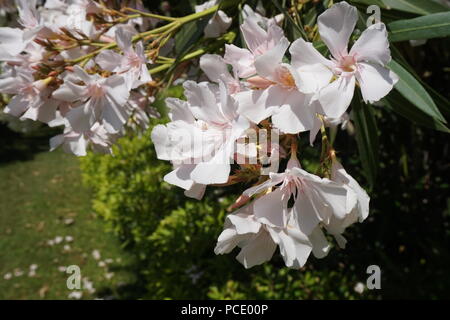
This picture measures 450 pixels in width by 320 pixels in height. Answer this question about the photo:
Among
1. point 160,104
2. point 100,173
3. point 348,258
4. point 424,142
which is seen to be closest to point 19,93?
point 160,104

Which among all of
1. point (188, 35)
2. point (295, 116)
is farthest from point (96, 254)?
point (295, 116)

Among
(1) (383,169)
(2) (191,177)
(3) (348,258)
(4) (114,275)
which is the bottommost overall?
(4) (114,275)

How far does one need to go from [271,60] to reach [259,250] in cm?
35

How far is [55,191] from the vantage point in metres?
5.56

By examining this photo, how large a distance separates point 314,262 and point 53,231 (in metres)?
2.96

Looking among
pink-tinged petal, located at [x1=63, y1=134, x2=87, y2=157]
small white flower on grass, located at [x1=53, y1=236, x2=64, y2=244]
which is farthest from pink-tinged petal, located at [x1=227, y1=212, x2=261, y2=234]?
small white flower on grass, located at [x1=53, y1=236, x2=64, y2=244]

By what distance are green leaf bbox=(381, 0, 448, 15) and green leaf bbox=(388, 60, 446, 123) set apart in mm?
248

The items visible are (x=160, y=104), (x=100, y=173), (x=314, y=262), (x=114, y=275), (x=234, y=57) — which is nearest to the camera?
(x=234, y=57)

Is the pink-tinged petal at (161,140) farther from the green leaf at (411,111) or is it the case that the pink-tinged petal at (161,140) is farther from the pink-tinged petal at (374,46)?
the green leaf at (411,111)

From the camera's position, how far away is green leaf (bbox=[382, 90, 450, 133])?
0.91 meters

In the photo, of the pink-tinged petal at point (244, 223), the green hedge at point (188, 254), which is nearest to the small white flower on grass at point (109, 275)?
the green hedge at point (188, 254)

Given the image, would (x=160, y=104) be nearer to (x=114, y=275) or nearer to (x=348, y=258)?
(x=348, y=258)

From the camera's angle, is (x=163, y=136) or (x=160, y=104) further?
(x=160, y=104)

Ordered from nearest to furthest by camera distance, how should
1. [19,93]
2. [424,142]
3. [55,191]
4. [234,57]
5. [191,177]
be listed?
1. [191,177]
2. [234,57]
3. [19,93]
4. [424,142]
5. [55,191]
